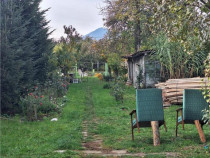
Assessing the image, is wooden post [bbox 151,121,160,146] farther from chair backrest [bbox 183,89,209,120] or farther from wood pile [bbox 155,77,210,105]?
wood pile [bbox 155,77,210,105]

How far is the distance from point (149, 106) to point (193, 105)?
3.08 ft

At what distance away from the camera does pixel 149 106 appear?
5.86m

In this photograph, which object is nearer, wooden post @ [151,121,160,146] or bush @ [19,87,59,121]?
wooden post @ [151,121,160,146]

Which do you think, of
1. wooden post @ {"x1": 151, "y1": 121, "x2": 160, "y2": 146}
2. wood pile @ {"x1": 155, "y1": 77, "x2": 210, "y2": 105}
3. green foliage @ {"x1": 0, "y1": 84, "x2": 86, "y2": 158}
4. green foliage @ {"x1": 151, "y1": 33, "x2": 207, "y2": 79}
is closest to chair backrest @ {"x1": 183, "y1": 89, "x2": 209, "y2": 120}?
wooden post @ {"x1": 151, "y1": 121, "x2": 160, "y2": 146}

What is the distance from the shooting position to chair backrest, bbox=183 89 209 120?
231 inches

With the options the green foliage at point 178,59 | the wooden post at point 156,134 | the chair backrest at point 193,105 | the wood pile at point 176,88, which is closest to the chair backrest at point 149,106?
the wooden post at point 156,134

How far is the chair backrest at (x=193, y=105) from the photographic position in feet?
19.3

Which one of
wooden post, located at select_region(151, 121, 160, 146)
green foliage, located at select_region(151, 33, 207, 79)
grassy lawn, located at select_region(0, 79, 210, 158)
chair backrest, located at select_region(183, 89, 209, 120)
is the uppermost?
green foliage, located at select_region(151, 33, 207, 79)

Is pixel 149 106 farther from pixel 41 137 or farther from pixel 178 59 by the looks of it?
pixel 178 59

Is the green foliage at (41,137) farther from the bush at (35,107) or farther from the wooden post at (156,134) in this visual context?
the wooden post at (156,134)

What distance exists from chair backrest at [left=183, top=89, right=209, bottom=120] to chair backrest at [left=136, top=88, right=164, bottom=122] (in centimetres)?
54

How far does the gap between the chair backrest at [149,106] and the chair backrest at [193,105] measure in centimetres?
54

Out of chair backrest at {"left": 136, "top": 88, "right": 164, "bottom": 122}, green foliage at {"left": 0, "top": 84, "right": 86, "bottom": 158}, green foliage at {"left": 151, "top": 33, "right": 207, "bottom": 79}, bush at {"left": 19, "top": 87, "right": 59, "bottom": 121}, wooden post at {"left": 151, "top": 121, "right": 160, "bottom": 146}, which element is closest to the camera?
green foliage at {"left": 0, "top": 84, "right": 86, "bottom": 158}

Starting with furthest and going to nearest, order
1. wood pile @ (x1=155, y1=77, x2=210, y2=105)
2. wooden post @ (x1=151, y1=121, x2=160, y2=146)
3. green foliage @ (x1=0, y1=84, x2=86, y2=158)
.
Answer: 1. wood pile @ (x1=155, y1=77, x2=210, y2=105)
2. wooden post @ (x1=151, y1=121, x2=160, y2=146)
3. green foliage @ (x1=0, y1=84, x2=86, y2=158)
